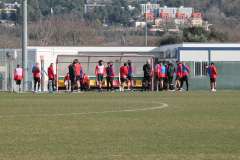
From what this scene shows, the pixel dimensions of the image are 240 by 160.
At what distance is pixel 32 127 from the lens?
20.7m

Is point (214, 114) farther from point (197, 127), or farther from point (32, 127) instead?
point (32, 127)

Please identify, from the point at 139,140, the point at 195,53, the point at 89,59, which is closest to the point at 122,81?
the point at 89,59

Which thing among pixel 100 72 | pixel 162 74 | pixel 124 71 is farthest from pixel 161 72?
pixel 100 72

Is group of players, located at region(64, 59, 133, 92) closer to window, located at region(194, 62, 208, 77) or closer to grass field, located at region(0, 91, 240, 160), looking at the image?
window, located at region(194, 62, 208, 77)

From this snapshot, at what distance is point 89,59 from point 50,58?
22.5 ft

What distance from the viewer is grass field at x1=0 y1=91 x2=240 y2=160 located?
50.7ft

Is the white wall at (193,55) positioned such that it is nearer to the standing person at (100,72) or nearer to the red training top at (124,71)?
the red training top at (124,71)

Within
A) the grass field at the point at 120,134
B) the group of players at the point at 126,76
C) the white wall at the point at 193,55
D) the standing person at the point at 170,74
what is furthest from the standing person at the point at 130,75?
the grass field at the point at 120,134

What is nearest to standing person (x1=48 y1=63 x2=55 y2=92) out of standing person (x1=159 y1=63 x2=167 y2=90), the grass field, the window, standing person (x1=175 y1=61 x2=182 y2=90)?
standing person (x1=159 y1=63 x2=167 y2=90)

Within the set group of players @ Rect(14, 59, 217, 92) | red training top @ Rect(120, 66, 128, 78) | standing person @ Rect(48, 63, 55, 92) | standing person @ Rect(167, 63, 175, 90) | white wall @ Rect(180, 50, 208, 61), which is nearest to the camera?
group of players @ Rect(14, 59, 217, 92)

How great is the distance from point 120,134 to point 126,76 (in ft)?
108

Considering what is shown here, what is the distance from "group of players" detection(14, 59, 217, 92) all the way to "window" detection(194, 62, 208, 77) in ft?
33.8

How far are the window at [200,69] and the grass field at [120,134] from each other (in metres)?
38.6

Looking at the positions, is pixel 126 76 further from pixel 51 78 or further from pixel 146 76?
pixel 51 78
